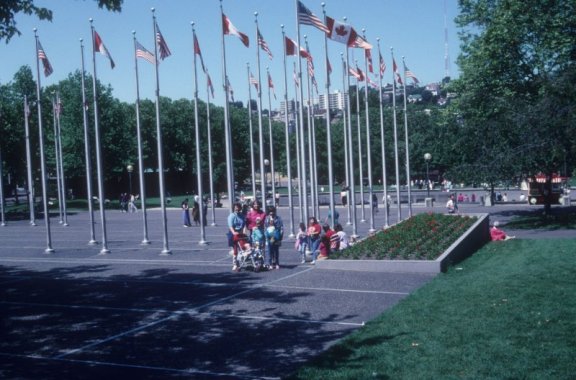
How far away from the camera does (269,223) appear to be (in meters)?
20.2

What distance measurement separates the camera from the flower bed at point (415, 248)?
17.7 m

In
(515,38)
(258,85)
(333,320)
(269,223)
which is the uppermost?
(515,38)

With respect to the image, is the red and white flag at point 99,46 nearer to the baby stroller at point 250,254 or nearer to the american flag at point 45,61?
the american flag at point 45,61

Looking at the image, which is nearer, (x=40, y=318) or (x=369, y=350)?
(x=369, y=350)

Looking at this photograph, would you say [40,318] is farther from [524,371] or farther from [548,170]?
[548,170]

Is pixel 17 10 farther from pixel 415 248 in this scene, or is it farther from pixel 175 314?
pixel 415 248

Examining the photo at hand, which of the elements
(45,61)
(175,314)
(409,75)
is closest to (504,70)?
→ (409,75)

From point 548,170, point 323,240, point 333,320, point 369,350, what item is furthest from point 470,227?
point 369,350

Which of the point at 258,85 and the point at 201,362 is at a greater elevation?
the point at 258,85

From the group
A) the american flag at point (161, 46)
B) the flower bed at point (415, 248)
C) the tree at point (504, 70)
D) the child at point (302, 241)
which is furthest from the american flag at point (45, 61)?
the tree at point (504, 70)

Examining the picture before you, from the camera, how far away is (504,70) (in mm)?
33719

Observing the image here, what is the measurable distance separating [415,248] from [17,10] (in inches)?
497

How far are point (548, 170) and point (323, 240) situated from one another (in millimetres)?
17395

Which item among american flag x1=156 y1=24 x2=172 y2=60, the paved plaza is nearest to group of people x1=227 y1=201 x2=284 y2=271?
the paved plaza
